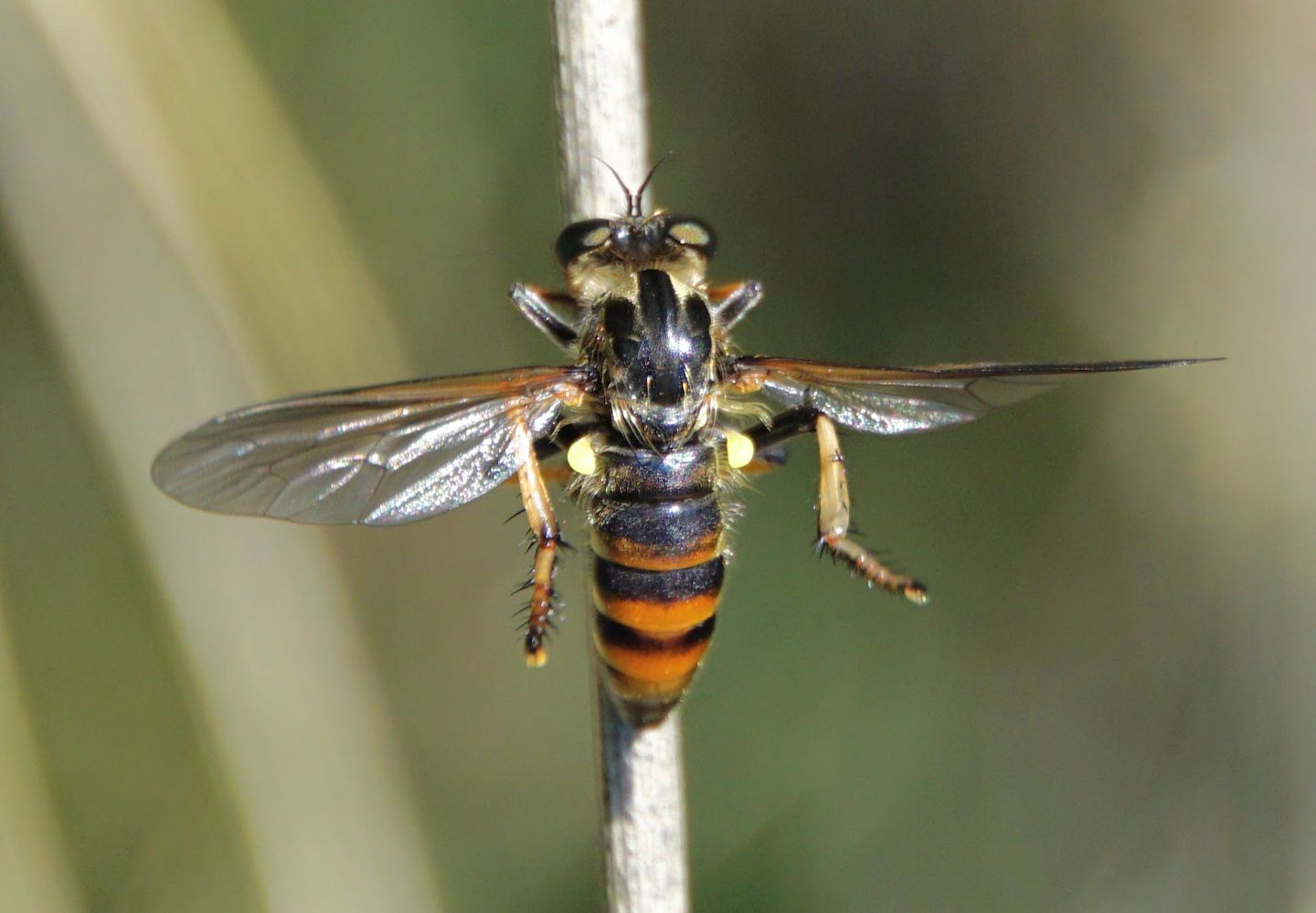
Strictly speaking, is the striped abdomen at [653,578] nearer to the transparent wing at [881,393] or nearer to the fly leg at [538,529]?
the fly leg at [538,529]

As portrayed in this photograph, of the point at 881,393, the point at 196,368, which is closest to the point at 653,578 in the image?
the point at 881,393

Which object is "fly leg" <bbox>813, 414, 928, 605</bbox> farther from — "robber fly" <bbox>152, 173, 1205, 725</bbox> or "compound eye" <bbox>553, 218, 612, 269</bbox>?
"compound eye" <bbox>553, 218, 612, 269</bbox>

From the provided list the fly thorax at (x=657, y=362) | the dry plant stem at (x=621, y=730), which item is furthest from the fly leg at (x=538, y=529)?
the dry plant stem at (x=621, y=730)

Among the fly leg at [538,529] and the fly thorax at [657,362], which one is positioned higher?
the fly thorax at [657,362]

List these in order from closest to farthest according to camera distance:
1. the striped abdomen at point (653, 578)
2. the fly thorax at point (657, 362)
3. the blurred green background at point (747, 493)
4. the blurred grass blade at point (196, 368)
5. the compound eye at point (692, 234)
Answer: the striped abdomen at point (653, 578) < the fly thorax at point (657, 362) < the compound eye at point (692, 234) < the blurred grass blade at point (196, 368) < the blurred green background at point (747, 493)

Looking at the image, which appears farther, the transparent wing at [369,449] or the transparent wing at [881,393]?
the transparent wing at [881,393]

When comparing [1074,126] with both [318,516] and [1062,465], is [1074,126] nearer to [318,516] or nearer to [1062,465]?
[1062,465]

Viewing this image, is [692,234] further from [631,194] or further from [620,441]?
[620,441]

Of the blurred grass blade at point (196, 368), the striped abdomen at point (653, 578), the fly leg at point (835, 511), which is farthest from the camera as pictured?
the blurred grass blade at point (196, 368)
